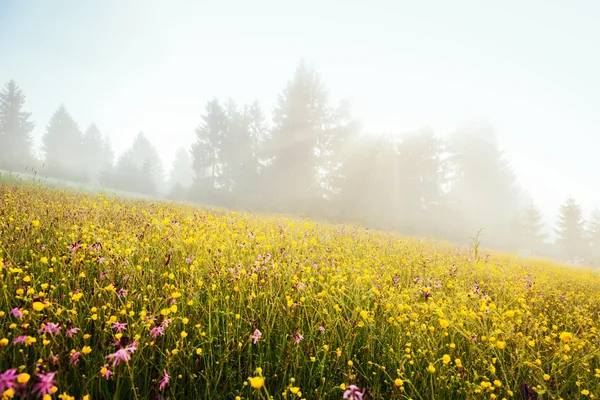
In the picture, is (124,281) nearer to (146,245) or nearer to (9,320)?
(9,320)

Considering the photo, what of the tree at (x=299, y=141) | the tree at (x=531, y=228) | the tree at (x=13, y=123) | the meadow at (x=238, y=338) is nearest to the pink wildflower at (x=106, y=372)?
the meadow at (x=238, y=338)

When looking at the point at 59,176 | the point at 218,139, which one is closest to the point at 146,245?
the point at 218,139

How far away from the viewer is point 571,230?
3612 cm

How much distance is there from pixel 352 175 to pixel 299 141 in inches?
265

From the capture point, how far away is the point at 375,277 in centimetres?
396

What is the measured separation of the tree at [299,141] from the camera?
2869cm

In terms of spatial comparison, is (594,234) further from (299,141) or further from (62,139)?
(62,139)

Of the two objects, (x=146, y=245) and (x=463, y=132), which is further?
(x=463, y=132)

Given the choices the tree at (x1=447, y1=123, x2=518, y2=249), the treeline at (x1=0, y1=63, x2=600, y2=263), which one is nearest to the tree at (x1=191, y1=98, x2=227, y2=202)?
the treeline at (x1=0, y1=63, x2=600, y2=263)

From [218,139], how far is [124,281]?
39366 mm

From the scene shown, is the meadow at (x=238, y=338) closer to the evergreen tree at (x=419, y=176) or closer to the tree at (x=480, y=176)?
the evergreen tree at (x=419, y=176)

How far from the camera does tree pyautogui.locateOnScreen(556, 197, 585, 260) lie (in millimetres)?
35625

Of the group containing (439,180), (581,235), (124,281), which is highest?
(439,180)

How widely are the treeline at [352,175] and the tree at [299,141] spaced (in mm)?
109
